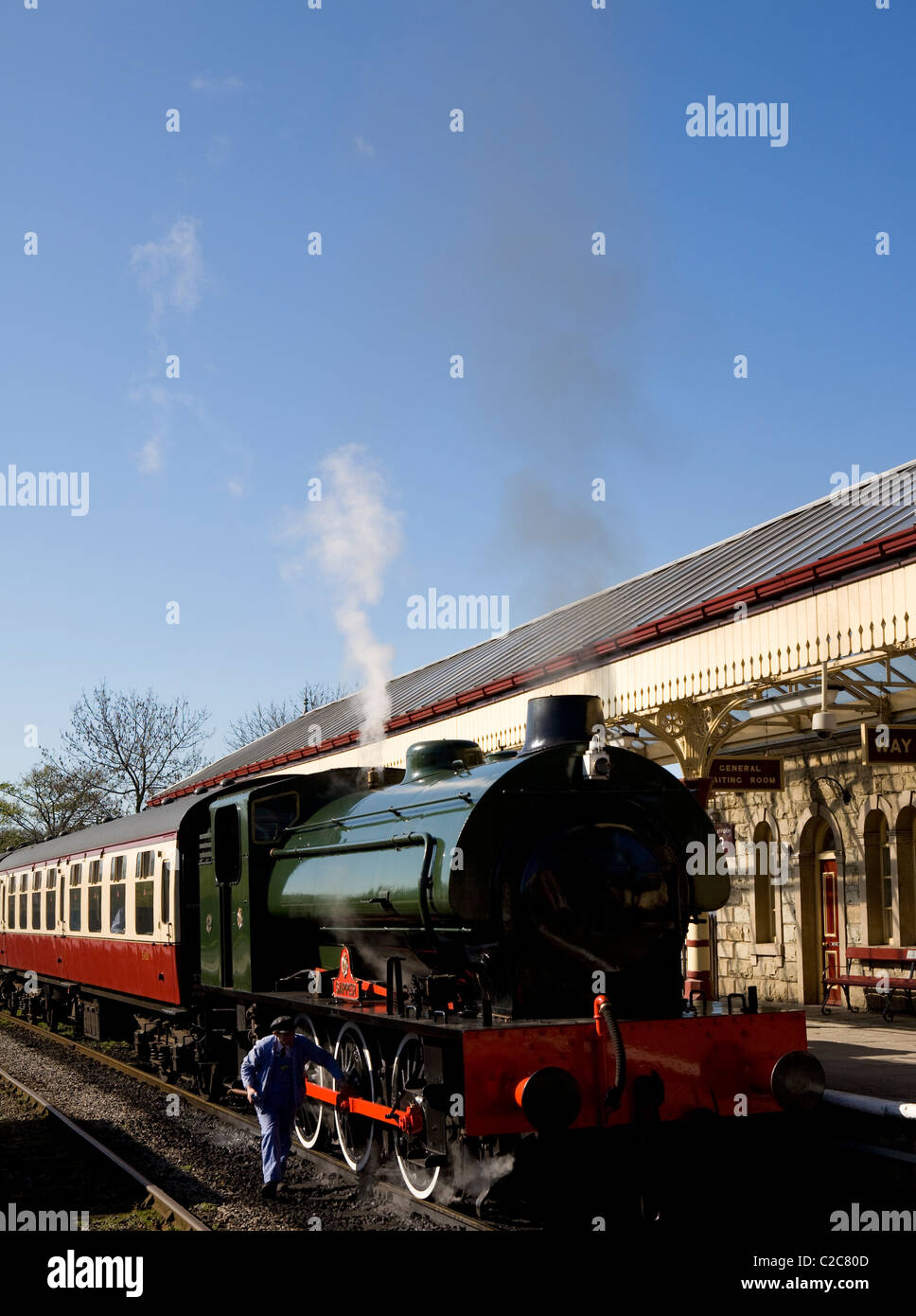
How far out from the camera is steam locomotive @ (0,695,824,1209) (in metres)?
6.80

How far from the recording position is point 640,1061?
271 inches

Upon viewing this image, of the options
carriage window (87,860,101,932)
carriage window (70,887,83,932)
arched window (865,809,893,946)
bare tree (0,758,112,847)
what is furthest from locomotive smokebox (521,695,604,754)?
bare tree (0,758,112,847)

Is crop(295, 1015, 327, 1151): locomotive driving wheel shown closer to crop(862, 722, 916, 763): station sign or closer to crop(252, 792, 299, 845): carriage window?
crop(252, 792, 299, 845): carriage window

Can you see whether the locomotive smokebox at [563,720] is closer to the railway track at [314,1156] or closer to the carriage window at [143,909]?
the railway track at [314,1156]

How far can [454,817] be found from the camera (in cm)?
758

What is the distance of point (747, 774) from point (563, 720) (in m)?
7.76

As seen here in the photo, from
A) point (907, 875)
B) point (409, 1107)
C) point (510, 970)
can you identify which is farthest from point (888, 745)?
point (409, 1107)

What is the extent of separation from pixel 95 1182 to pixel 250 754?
90.6 feet

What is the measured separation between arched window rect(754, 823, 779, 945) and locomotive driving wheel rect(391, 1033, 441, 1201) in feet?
38.3

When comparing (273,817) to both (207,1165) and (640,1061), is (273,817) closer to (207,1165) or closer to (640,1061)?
(207,1165)

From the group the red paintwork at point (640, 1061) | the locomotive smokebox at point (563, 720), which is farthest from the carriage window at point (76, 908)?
the red paintwork at point (640, 1061)

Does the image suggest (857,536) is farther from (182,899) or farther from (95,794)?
(95,794)

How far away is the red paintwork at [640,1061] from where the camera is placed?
21.6ft
